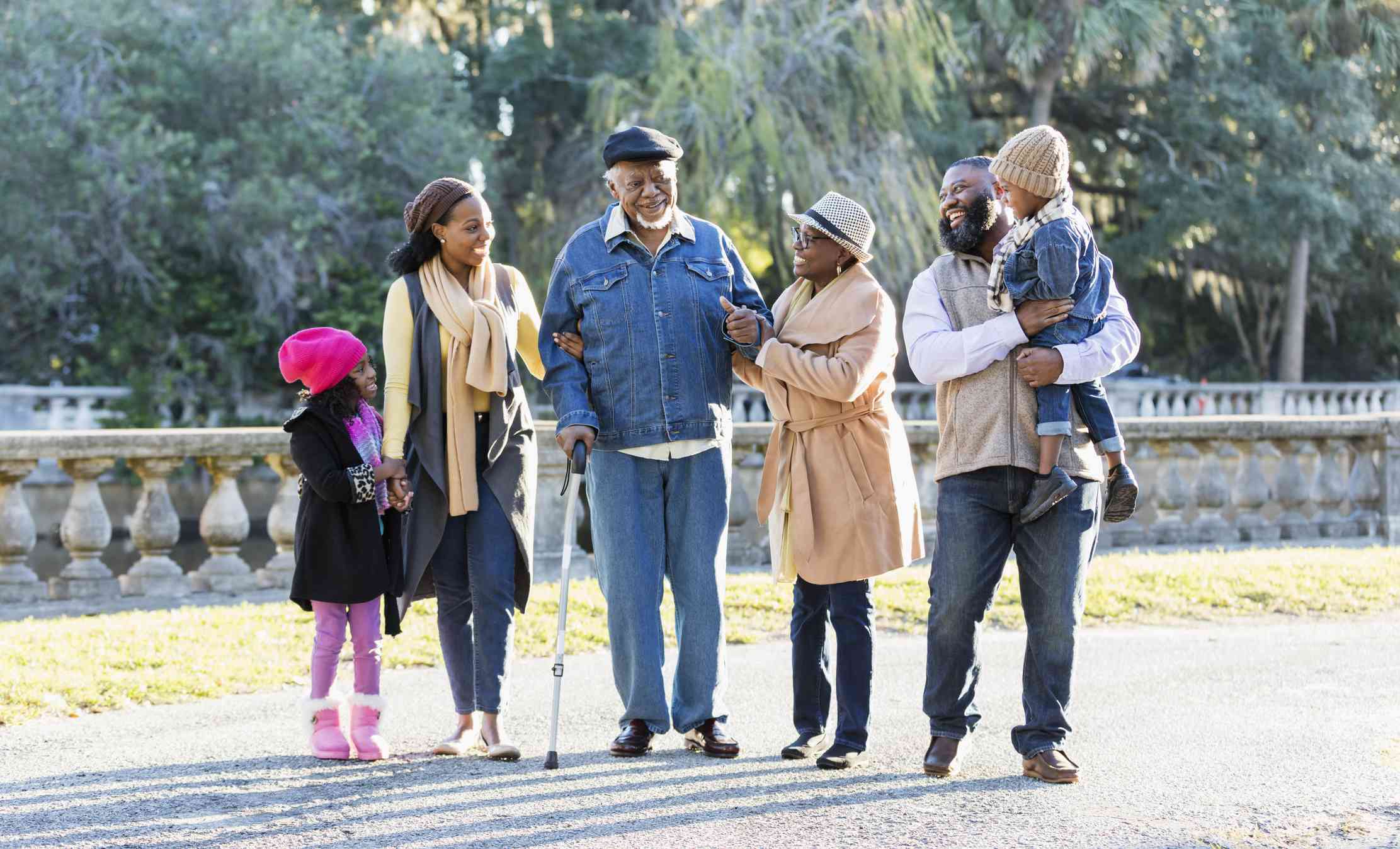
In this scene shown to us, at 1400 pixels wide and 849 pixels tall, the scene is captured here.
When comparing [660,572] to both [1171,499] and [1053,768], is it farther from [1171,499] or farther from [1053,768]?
[1171,499]

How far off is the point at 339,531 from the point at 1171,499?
715 centimetres

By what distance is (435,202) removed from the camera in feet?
15.3

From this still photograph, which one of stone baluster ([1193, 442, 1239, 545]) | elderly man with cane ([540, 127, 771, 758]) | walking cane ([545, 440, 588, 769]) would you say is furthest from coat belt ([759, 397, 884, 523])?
stone baluster ([1193, 442, 1239, 545])

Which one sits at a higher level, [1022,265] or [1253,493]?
[1022,265]

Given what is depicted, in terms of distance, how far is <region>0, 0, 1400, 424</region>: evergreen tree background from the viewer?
60.6 feet

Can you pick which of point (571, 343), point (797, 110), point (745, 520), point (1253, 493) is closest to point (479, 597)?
point (571, 343)

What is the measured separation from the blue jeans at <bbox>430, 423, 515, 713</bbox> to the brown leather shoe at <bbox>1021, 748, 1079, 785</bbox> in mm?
1672

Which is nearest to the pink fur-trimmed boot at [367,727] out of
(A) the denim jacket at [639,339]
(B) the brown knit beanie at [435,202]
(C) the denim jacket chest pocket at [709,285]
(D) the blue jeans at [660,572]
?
(D) the blue jeans at [660,572]

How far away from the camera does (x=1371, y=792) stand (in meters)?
4.16

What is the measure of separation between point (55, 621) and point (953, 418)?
479 cm

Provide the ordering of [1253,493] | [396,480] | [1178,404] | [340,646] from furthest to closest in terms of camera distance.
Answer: [1178,404] < [1253,493] < [340,646] < [396,480]

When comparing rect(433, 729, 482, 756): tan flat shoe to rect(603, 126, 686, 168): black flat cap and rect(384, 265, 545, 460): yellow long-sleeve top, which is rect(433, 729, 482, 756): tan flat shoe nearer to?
rect(384, 265, 545, 460): yellow long-sleeve top

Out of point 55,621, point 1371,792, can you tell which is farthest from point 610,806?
point 55,621

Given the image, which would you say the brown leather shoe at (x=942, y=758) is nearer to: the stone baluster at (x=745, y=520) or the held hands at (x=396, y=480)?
the held hands at (x=396, y=480)
